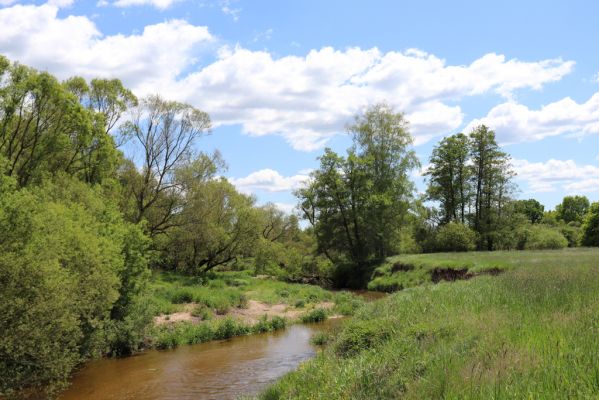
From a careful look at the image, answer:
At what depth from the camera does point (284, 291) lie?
1526 inches

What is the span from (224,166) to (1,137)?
19731mm

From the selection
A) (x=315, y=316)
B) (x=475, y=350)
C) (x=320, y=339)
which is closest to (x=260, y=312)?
(x=315, y=316)

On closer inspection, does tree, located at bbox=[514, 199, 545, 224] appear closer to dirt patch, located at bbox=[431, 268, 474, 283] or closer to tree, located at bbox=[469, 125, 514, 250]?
tree, located at bbox=[469, 125, 514, 250]

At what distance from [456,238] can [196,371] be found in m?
42.3

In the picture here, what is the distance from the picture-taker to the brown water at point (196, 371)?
1562cm

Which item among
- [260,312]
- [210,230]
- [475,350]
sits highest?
[210,230]

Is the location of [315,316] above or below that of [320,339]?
below

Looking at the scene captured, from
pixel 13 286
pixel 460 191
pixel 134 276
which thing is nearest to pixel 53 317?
pixel 13 286

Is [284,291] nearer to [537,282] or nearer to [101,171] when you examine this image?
[101,171]

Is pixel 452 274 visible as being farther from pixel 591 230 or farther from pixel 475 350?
pixel 591 230

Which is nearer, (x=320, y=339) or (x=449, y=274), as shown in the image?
(x=320, y=339)

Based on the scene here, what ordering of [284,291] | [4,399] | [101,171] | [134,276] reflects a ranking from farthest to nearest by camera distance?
[284,291]
[101,171]
[134,276]
[4,399]

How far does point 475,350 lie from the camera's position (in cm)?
806

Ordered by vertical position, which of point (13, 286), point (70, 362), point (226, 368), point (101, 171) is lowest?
point (226, 368)
